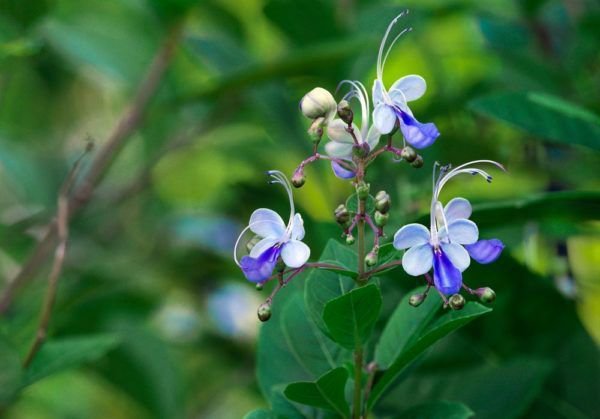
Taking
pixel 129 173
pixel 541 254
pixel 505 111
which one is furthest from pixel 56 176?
pixel 505 111

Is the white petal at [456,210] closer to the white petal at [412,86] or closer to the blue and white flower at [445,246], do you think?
the blue and white flower at [445,246]

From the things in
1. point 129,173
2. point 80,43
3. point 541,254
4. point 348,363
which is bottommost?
point 348,363

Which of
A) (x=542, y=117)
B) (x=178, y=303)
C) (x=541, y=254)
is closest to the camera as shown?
(x=542, y=117)

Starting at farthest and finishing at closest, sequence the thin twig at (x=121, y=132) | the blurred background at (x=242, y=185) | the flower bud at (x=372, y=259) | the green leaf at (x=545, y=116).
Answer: the thin twig at (x=121, y=132) → the blurred background at (x=242, y=185) → the green leaf at (x=545, y=116) → the flower bud at (x=372, y=259)

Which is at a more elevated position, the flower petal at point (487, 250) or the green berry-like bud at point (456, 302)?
the flower petal at point (487, 250)

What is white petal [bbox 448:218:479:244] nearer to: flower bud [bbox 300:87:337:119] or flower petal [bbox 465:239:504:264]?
flower petal [bbox 465:239:504:264]

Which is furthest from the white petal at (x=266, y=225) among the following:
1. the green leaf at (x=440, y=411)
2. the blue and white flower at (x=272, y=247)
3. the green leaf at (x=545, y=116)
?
the green leaf at (x=545, y=116)

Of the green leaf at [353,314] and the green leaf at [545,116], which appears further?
the green leaf at [545,116]

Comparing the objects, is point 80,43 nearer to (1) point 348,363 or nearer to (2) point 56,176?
(2) point 56,176
